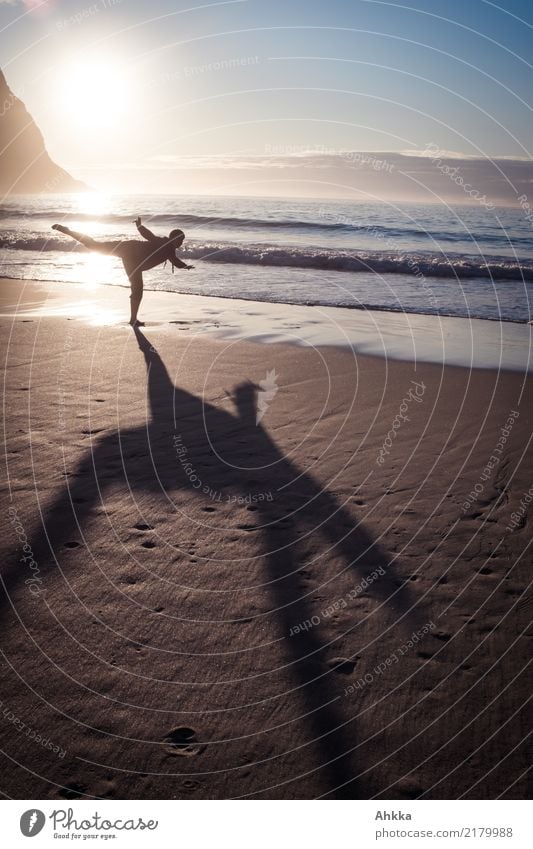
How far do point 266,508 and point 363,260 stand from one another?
23.6 meters

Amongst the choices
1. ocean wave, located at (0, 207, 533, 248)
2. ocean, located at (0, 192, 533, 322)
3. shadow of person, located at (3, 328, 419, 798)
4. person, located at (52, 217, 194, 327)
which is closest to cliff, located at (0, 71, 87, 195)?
ocean wave, located at (0, 207, 533, 248)

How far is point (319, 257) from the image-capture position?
2786 centimetres

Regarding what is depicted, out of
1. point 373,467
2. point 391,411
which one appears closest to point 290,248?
point 391,411

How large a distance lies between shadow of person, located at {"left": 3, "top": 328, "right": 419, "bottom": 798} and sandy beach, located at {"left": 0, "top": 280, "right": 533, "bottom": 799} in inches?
0.9

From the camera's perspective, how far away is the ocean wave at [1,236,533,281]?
26.6 m

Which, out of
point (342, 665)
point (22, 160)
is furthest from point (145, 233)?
point (22, 160)

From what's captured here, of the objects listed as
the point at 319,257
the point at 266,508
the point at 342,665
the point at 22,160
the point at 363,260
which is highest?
the point at 22,160

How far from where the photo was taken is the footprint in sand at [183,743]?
340 cm

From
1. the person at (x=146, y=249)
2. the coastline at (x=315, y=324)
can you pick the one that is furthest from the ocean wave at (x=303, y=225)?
the person at (x=146, y=249)

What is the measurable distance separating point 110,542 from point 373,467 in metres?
3.19

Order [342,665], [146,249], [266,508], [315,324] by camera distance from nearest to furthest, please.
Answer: [342,665], [266,508], [146,249], [315,324]

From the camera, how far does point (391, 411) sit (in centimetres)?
893

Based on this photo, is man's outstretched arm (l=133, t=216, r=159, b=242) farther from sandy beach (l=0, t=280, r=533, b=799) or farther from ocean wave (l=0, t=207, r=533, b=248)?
ocean wave (l=0, t=207, r=533, b=248)

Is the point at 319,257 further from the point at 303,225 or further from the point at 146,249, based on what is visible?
the point at 146,249
